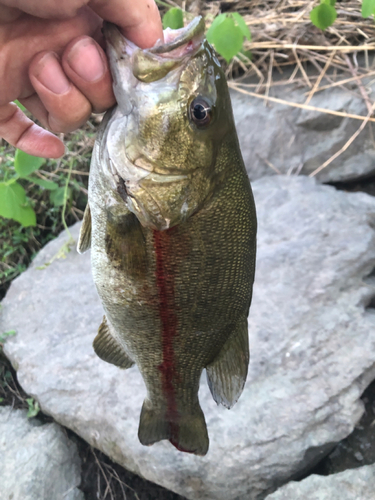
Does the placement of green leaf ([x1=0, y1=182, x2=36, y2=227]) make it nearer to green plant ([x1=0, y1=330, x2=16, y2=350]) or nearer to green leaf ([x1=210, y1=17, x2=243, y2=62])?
green plant ([x1=0, y1=330, x2=16, y2=350])

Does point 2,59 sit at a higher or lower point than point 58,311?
higher

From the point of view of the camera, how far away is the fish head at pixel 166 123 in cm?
77

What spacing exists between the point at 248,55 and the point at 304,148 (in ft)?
2.64

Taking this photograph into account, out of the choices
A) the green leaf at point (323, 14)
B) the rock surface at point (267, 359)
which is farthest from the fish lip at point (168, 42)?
the green leaf at point (323, 14)

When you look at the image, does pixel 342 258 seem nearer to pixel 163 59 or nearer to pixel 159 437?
pixel 159 437

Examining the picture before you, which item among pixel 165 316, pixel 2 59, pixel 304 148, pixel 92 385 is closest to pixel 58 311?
pixel 92 385

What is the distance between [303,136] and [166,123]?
2131 millimetres

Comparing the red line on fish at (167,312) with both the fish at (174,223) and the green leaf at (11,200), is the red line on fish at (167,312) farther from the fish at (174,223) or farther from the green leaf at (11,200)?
the green leaf at (11,200)

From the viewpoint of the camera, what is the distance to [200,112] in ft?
2.67

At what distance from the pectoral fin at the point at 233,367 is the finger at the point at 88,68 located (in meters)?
0.68

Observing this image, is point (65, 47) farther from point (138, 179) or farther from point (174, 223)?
point (174, 223)

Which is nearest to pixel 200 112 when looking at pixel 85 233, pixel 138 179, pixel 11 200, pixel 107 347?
pixel 138 179

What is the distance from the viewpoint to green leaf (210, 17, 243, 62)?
1.88 metres

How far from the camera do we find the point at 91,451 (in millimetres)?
2035
